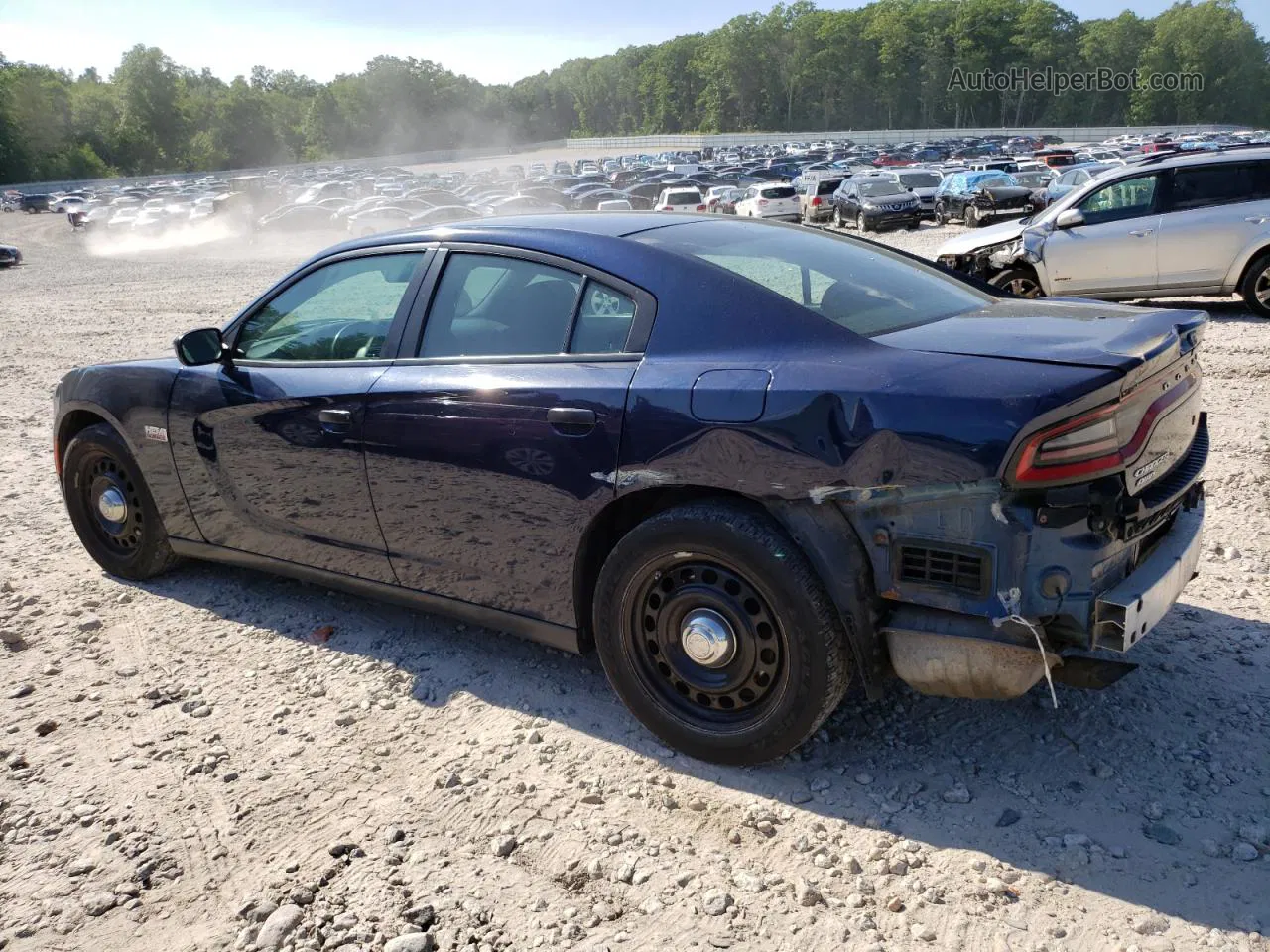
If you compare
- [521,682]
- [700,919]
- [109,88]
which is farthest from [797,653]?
[109,88]

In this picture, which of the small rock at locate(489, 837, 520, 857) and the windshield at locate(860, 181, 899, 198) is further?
the windshield at locate(860, 181, 899, 198)

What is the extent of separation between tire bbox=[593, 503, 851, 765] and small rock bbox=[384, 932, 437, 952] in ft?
3.32

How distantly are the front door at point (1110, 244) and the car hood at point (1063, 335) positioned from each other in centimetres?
812

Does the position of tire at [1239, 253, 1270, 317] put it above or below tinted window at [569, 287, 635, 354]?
below

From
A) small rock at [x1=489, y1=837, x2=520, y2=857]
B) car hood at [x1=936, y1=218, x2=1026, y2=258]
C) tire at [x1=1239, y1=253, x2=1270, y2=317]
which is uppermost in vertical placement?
car hood at [x1=936, y1=218, x2=1026, y2=258]

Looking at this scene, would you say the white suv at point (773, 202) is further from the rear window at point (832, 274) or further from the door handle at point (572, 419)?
the door handle at point (572, 419)

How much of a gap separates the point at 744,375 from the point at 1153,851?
66.1 inches

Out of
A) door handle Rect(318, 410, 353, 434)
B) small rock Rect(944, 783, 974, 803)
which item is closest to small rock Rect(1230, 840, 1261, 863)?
small rock Rect(944, 783, 974, 803)

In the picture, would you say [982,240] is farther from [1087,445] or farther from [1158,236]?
[1087,445]

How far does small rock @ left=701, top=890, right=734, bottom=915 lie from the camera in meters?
2.59

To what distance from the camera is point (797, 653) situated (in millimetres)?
2910

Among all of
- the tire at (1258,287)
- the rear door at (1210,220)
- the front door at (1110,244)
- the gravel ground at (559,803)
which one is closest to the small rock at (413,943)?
the gravel ground at (559,803)

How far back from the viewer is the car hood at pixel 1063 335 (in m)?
2.72

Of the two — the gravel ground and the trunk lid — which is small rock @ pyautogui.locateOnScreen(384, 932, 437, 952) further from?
the trunk lid
